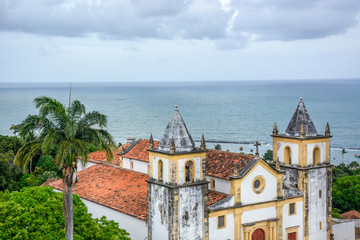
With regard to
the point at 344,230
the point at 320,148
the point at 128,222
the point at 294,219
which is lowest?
the point at 344,230

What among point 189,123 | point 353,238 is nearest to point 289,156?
point 353,238

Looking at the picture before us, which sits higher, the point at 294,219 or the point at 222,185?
the point at 222,185

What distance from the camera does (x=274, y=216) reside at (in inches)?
1342

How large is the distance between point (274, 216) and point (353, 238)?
11.4 meters

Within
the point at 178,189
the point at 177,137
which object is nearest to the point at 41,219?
the point at 178,189

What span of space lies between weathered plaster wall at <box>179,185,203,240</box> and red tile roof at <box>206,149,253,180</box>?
2.93 meters

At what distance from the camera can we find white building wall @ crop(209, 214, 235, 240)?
103 feet

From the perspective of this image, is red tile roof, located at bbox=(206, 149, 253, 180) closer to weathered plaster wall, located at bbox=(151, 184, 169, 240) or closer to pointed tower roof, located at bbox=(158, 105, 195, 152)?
pointed tower roof, located at bbox=(158, 105, 195, 152)

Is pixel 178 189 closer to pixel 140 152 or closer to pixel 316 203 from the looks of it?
pixel 316 203

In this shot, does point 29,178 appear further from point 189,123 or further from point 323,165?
point 189,123

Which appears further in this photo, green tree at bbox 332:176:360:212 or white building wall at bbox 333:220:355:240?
green tree at bbox 332:176:360:212

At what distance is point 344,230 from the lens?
132ft

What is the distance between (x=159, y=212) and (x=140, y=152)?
12147mm

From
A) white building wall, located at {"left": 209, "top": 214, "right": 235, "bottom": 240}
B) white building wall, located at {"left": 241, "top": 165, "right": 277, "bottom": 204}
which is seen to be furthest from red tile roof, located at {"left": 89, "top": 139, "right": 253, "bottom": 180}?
white building wall, located at {"left": 209, "top": 214, "right": 235, "bottom": 240}
